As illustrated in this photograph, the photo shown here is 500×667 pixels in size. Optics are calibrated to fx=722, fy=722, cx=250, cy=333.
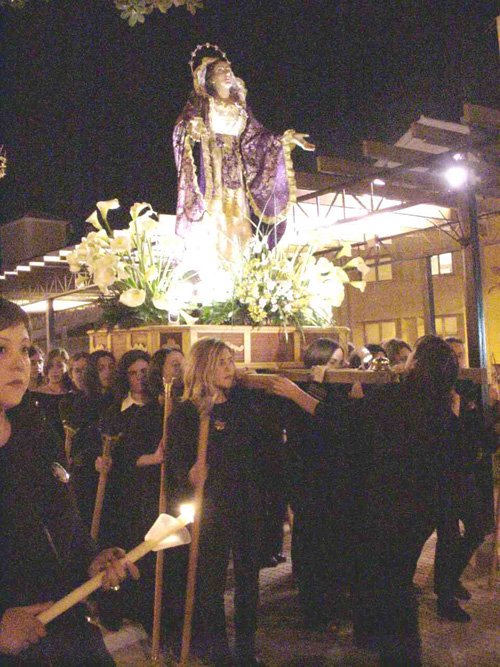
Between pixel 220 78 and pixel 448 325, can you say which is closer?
pixel 220 78

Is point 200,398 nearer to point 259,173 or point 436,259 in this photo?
point 259,173

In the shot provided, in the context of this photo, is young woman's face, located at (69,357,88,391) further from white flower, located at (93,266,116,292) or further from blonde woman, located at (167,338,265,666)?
blonde woman, located at (167,338,265,666)

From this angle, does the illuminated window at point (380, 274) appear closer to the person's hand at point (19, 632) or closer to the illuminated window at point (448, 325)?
the illuminated window at point (448, 325)

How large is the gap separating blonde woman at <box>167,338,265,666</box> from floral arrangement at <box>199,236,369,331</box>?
85.0 inches

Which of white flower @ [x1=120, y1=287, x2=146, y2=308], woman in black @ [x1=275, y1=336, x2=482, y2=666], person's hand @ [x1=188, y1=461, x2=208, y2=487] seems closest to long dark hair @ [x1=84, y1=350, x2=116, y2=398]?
white flower @ [x1=120, y1=287, x2=146, y2=308]

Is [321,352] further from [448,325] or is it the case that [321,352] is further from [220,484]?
[448,325]

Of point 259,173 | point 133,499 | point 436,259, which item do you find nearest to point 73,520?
point 133,499

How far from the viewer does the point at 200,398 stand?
4.41m

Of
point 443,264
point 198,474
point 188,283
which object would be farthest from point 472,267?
point 443,264

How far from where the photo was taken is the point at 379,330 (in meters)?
22.9

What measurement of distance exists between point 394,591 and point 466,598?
1799 mm

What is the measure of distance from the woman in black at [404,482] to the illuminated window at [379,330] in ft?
60.7

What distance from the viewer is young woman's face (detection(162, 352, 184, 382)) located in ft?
16.8

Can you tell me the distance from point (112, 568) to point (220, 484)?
2.16m
